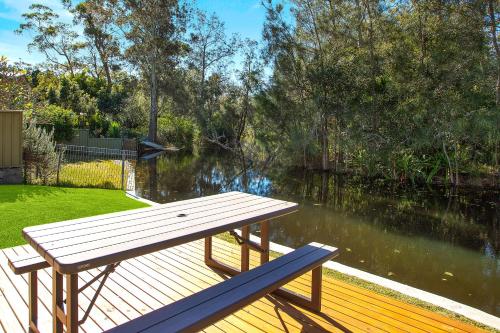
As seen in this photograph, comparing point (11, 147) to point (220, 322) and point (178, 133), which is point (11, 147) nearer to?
point (220, 322)

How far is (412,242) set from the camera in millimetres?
6023

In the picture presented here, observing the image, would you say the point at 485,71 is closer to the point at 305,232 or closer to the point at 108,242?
the point at 305,232

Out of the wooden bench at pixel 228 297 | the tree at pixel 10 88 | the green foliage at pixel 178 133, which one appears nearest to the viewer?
the wooden bench at pixel 228 297

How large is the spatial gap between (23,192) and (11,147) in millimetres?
1661

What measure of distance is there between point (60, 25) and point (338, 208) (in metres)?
31.0

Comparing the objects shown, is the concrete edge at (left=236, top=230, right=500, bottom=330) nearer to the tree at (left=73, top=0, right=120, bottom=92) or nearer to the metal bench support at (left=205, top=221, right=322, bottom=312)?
the metal bench support at (left=205, top=221, right=322, bottom=312)

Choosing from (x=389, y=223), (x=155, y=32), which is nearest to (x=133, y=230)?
(x=389, y=223)

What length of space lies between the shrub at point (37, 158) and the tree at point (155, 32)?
13.4 meters

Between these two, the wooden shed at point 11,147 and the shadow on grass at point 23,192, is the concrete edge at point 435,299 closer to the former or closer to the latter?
the shadow on grass at point 23,192

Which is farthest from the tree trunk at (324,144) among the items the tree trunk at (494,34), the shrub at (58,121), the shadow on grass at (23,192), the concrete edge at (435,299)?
the concrete edge at (435,299)

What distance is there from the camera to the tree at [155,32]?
68.8 feet

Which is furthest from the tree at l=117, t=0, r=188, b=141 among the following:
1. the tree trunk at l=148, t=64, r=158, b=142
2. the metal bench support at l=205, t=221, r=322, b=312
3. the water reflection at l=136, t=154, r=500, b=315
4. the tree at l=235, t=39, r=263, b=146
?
the metal bench support at l=205, t=221, r=322, b=312

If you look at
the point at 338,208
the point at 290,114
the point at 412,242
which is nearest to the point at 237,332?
the point at 412,242

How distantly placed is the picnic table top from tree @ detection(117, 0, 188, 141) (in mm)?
19457
